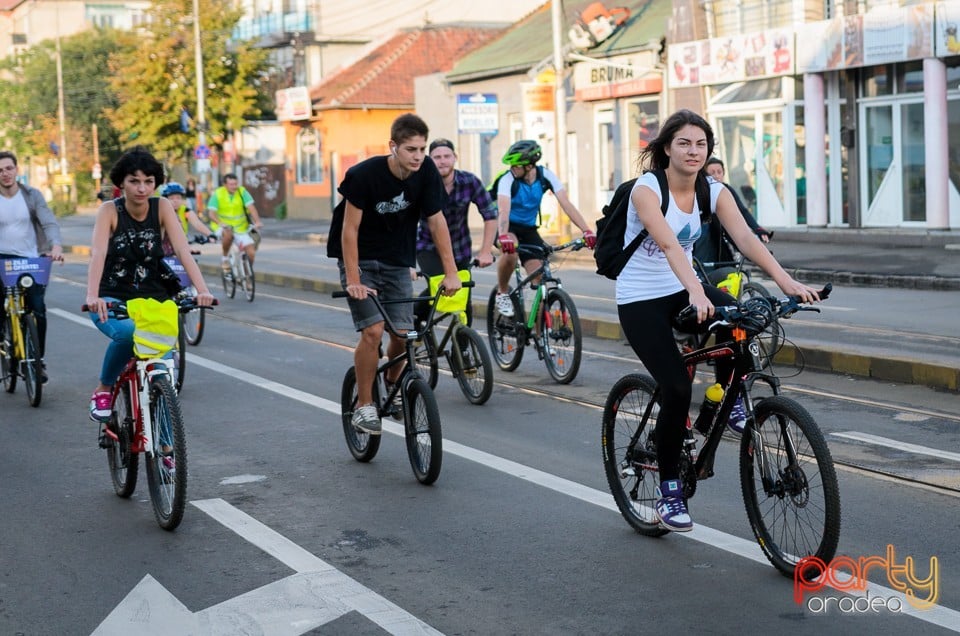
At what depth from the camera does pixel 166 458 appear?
6582 millimetres

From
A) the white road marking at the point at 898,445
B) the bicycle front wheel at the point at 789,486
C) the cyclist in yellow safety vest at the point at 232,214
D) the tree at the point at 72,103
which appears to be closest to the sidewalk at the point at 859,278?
the cyclist in yellow safety vest at the point at 232,214

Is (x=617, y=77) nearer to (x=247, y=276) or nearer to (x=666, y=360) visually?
(x=247, y=276)

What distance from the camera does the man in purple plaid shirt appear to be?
34.3 ft

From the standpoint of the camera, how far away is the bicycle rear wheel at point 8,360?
428 inches

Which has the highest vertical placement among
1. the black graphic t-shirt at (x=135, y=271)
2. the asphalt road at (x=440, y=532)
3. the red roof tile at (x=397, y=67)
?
the red roof tile at (x=397, y=67)

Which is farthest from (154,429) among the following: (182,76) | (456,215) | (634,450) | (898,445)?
(182,76)

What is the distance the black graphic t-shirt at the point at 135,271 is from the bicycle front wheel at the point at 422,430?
1.32 metres

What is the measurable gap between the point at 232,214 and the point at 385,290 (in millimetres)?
12165

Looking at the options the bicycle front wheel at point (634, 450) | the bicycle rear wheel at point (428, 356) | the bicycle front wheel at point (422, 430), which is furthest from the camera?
the bicycle rear wheel at point (428, 356)

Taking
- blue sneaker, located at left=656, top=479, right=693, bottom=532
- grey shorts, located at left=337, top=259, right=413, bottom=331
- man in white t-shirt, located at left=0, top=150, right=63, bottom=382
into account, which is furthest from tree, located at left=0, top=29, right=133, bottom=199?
blue sneaker, located at left=656, top=479, right=693, bottom=532

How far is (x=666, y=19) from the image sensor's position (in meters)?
33.6

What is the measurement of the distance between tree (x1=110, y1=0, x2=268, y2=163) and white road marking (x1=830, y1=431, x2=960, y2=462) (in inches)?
1831

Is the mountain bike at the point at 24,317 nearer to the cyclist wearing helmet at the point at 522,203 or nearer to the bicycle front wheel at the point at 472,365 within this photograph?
the bicycle front wheel at the point at 472,365

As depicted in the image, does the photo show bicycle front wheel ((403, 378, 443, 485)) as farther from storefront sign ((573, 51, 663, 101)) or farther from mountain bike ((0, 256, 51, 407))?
storefront sign ((573, 51, 663, 101))
